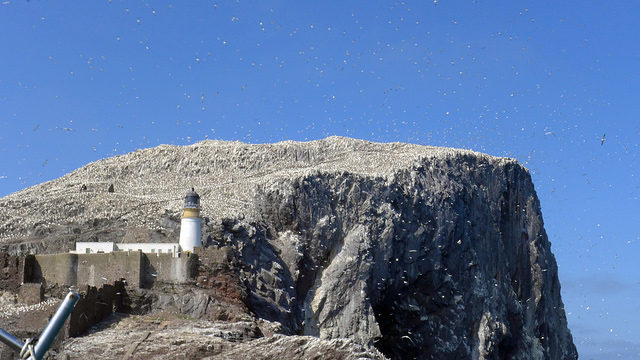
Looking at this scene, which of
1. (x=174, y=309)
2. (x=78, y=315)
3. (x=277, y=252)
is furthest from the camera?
(x=277, y=252)

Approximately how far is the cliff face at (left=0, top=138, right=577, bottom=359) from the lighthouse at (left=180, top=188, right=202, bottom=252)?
378 cm

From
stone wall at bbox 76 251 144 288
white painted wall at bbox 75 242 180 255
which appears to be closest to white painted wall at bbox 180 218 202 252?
white painted wall at bbox 75 242 180 255

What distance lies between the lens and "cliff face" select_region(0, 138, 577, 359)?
179ft

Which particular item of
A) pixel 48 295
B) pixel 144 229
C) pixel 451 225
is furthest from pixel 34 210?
pixel 451 225

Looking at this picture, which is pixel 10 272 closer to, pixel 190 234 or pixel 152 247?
pixel 152 247

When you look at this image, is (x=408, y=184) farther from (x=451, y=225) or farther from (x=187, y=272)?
(x=187, y=272)

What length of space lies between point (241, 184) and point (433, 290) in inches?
655

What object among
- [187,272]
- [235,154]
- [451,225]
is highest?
[235,154]

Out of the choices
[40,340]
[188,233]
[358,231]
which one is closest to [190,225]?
[188,233]

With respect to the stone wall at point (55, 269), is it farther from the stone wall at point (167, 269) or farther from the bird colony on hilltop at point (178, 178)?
the bird colony on hilltop at point (178, 178)

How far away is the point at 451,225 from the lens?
71.7 m

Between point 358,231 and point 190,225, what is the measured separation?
72.9ft

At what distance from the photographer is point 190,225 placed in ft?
143

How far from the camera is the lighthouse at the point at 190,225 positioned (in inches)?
1704
